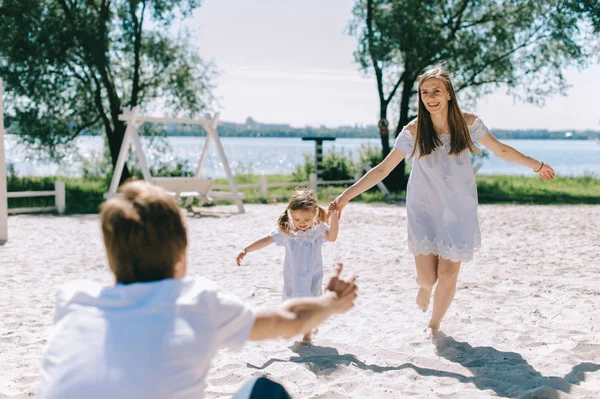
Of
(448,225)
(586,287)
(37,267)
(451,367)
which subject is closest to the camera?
(451,367)

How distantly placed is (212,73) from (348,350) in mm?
16646

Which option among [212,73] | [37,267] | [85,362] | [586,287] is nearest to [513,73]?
[212,73]

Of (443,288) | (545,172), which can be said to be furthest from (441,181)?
(545,172)

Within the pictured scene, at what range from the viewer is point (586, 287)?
703cm

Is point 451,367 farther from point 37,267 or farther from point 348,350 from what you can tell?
point 37,267

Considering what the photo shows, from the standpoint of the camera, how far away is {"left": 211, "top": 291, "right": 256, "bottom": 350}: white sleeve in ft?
5.86

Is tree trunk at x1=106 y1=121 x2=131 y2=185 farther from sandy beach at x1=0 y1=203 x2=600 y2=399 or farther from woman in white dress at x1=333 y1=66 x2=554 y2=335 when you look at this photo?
woman in white dress at x1=333 y1=66 x2=554 y2=335

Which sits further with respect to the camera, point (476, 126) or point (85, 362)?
point (476, 126)

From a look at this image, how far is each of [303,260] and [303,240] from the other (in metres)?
0.15

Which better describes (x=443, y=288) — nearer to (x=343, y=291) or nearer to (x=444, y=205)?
(x=444, y=205)

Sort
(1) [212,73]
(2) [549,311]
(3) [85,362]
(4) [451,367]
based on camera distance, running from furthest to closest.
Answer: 1. (1) [212,73]
2. (2) [549,311]
3. (4) [451,367]
4. (3) [85,362]

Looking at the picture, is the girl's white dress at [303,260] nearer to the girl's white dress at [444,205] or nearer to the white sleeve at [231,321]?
the girl's white dress at [444,205]

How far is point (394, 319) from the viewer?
5816mm

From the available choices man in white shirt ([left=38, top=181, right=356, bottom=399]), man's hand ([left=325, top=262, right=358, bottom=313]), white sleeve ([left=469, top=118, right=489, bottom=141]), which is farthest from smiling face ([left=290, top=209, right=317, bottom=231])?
man in white shirt ([left=38, top=181, right=356, bottom=399])
